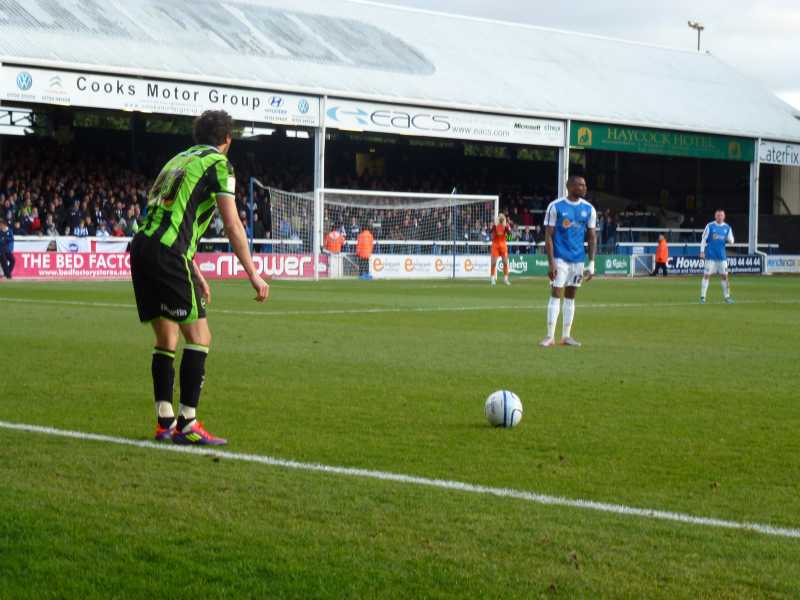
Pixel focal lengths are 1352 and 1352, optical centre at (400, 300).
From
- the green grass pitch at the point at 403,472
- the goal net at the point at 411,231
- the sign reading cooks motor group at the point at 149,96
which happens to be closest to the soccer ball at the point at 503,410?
the green grass pitch at the point at 403,472

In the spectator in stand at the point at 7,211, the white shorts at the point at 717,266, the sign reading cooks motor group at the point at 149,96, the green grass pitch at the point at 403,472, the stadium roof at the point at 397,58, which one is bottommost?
the green grass pitch at the point at 403,472

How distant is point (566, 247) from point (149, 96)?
74.9 ft

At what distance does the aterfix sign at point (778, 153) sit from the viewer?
169 ft

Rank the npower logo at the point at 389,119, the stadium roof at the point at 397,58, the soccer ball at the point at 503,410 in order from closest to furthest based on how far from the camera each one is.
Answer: the soccer ball at the point at 503,410, the stadium roof at the point at 397,58, the npower logo at the point at 389,119

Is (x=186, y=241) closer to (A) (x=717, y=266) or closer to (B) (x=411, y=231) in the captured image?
(A) (x=717, y=266)

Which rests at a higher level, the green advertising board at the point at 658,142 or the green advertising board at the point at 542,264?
the green advertising board at the point at 658,142

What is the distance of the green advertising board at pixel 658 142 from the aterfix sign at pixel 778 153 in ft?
2.17

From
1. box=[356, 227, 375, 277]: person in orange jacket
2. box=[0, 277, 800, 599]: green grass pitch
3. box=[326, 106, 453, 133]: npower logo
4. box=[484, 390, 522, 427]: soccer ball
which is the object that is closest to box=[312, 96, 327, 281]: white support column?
box=[326, 106, 453, 133]: npower logo

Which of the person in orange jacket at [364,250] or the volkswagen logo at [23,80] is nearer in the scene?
the volkswagen logo at [23,80]

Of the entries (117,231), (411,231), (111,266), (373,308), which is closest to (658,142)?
(411,231)

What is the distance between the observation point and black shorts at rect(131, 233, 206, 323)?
25.7 ft

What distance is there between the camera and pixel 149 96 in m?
36.8

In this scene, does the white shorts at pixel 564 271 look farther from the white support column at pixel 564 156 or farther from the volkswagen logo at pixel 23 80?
the white support column at pixel 564 156

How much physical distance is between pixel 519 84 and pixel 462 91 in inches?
129
